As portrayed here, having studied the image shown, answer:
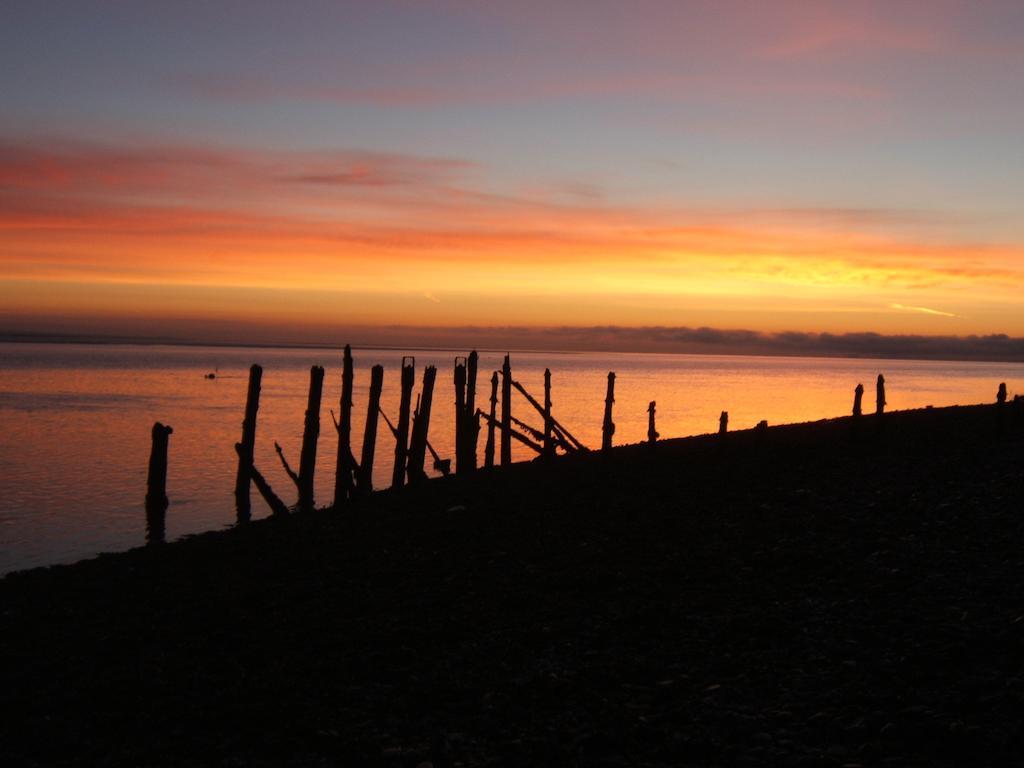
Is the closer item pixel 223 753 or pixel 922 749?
pixel 922 749

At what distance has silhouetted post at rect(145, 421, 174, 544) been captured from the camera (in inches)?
909

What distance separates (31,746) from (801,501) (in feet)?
39.5

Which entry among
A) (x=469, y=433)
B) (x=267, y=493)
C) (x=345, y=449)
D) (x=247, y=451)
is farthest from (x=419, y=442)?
(x=247, y=451)

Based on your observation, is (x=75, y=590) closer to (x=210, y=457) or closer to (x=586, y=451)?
(x=586, y=451)

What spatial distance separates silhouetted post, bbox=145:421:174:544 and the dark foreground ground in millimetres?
6739

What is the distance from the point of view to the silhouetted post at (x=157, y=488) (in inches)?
909

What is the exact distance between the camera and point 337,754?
6.96 m

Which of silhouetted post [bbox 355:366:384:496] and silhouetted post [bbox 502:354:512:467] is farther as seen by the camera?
silhouetted post [bbox 502:354:512:467]

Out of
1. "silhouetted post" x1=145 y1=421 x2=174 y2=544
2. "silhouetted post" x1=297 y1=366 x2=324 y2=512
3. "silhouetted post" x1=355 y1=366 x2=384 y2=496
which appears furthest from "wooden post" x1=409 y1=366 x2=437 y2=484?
"silhouetted post" x1=145 y1=421 x2=174 y2=544

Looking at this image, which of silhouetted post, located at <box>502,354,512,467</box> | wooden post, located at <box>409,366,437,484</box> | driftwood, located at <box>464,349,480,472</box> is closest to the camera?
wooden post, located at <box>409,366,437,484</box>

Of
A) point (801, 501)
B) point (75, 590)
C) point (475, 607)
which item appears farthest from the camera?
point (801, 501)

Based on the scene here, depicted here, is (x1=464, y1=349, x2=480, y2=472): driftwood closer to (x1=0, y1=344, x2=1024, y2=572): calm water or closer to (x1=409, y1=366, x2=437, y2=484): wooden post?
(x1=409, y1=366, x2=437, y2=484): wooden post

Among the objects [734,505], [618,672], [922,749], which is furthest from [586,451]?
[922,749]

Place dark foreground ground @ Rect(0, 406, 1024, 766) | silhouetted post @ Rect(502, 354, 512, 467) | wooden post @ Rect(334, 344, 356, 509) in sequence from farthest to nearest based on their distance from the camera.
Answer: silhouetted post @ Rect(502, 354, 512, 467) → wooden post @ Rect(334, 344, 356, 509) → dark foreground ground @ Rect(0, 406, 1024, 766)
